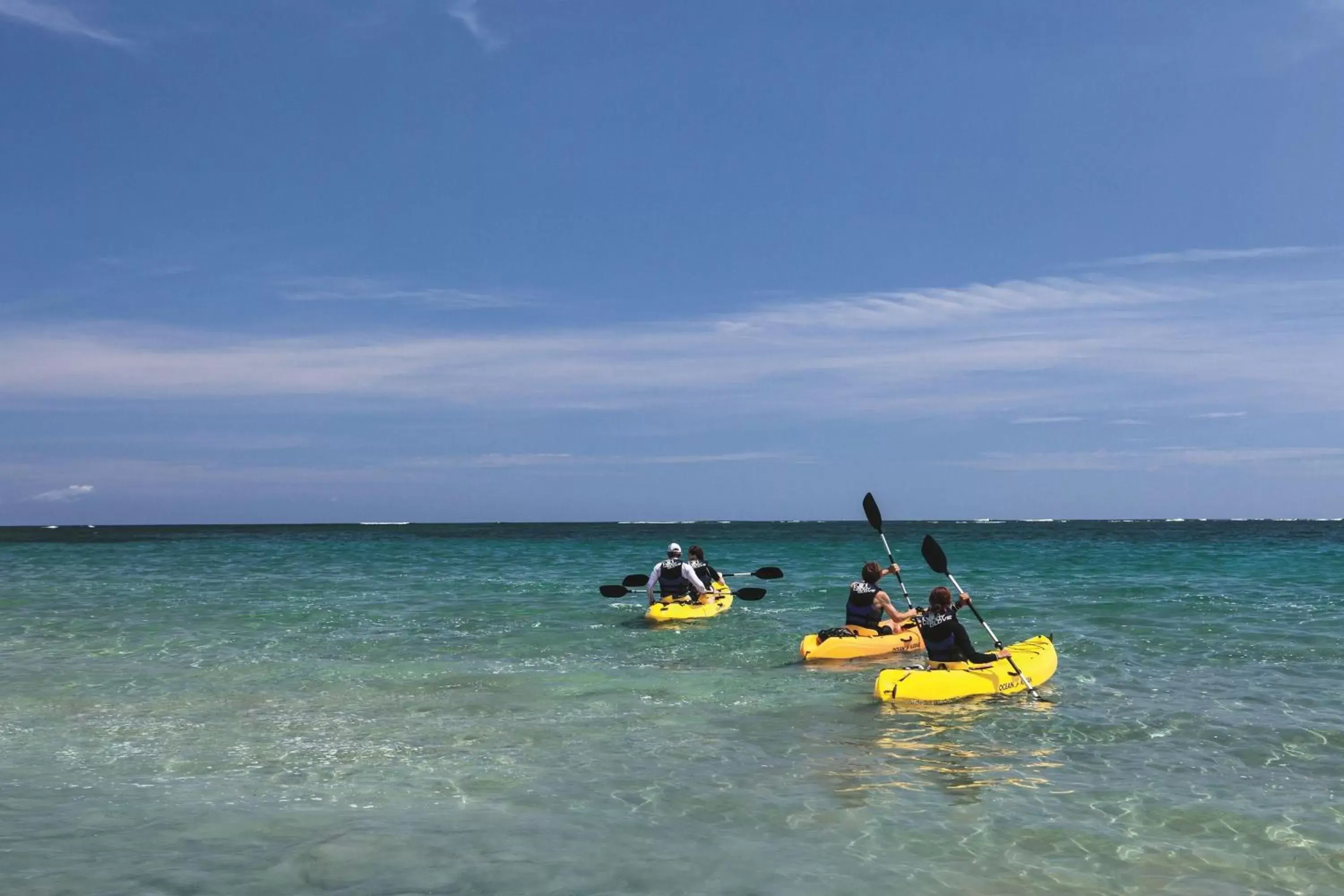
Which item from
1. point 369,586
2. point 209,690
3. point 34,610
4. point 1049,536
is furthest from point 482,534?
point 209,690

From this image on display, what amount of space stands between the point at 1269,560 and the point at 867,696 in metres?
38.2

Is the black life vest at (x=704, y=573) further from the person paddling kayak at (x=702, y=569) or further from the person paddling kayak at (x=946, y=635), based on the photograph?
the person paddling kayak at (x=946, y=635)

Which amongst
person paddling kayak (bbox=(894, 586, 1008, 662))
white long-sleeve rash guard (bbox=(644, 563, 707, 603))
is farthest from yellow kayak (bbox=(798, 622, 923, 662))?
white long-sleeve rash guard (bbox=(644, 563, 707, 603))

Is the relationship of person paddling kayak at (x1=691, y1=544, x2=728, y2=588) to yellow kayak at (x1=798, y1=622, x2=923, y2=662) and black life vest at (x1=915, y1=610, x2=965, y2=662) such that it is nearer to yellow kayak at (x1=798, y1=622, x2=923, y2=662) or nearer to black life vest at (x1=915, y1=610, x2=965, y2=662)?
yellow kayak at (x1=798, y1=622, x2=923, y2=662)

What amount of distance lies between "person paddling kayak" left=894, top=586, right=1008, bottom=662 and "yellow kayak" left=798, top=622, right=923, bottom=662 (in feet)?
8.18

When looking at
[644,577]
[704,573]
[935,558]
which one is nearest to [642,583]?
[644,577]

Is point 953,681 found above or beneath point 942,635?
beneath

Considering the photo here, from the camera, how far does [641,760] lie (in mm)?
10477

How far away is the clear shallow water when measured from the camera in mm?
7477

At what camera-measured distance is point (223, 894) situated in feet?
22.7

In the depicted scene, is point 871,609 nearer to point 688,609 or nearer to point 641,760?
point 688,609

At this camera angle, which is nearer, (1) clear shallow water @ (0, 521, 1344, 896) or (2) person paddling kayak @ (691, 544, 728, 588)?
(1) clear shallow water @ (0, 521, 1344, 896)

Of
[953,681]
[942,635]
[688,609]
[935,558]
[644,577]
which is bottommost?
[953,681]

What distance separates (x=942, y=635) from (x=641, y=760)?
16.9 ft
